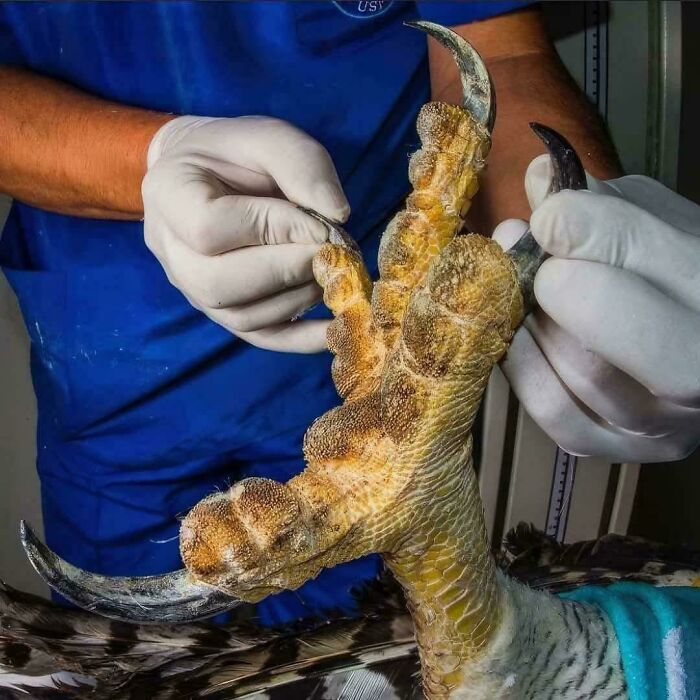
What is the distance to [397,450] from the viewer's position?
14.6 inches

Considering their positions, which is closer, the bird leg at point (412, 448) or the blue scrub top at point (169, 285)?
the bird leg at point (412, 448)

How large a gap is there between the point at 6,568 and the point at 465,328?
3.31 ft

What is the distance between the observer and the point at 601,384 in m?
0.50

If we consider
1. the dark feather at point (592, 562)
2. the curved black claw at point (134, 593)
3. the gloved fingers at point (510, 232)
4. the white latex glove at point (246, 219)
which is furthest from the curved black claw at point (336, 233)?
the dark feather at point (592, 562)

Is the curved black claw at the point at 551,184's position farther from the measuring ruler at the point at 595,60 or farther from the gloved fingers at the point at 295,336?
the measuring ruler at the point at 595,60

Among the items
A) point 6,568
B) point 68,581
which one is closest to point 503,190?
point 68,581

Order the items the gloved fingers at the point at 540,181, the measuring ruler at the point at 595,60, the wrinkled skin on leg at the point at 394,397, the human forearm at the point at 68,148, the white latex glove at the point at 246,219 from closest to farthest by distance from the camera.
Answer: the wrinkled skin on leg at the point at 394,397 → the gloved fingers at the point at 540,181 → the white latex glove at the point at 246,219 → the human forearm at the point at 68,148 → the measuring ruler at the point at 595,60

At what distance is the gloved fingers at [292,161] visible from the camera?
579mm

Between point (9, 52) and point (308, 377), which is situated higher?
point (9, 52)

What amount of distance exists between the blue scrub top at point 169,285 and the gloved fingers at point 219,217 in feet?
0.86

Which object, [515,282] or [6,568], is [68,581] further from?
[6,568]

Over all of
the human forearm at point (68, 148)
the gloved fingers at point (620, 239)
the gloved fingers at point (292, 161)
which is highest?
the human forearm at point (68, 148)

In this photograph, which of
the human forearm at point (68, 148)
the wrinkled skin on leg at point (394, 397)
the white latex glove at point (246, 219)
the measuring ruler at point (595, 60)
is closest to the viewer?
the wrinkled skin on leg at point (394, 397)

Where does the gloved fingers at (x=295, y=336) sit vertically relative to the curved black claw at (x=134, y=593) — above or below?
above
